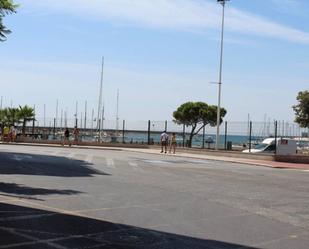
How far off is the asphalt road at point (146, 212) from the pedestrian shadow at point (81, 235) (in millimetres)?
14

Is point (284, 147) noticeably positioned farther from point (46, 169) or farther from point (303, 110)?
point (46, 169)

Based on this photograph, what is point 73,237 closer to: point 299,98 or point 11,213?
point 11,213

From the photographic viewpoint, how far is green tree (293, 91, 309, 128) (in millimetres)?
53938

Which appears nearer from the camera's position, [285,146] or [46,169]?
[46,169]

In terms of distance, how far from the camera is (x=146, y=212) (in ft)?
40.3

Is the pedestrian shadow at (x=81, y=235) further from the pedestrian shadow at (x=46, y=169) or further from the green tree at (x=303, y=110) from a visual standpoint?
the green tree at (x=303, y=110)

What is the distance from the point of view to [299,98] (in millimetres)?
54656

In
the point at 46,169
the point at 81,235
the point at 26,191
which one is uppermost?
the point at 46,169

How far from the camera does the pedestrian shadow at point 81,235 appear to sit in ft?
29.2

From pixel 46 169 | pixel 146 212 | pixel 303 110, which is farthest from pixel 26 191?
pixel 303 110

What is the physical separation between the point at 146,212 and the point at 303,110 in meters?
44.5

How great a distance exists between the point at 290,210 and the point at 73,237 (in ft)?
20.8

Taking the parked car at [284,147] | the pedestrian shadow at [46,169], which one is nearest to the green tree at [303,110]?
the parked car at [284,147]

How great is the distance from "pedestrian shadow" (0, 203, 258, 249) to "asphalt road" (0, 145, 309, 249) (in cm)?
1
